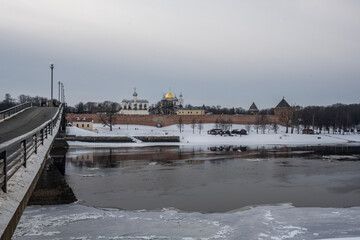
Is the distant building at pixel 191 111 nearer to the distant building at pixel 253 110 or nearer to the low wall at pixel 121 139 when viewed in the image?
the distant building at pixel 253 110

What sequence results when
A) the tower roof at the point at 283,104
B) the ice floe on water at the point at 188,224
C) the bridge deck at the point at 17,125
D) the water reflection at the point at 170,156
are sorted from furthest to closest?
the tower roof at the point at 283,104
the water reflection at the point at 170,156
the bridge deck at the point at 17,125
the ice floe on water at the point at 188,224

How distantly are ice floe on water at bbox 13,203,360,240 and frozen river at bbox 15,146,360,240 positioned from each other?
2cm

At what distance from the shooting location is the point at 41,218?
11406 mm

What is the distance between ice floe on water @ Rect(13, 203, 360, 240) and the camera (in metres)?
9.81

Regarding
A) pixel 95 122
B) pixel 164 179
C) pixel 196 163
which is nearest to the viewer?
pixel 164 179

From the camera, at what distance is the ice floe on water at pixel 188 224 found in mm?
9812

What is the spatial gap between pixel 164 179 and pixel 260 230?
31.0 ft

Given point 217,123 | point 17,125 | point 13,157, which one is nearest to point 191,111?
point 217,123

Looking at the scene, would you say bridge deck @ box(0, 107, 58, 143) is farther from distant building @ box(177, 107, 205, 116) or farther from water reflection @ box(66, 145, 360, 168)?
distant building @ box(177, 107, 205, 116)

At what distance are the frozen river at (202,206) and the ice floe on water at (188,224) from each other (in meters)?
0.02

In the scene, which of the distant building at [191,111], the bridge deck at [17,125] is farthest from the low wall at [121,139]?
the distant building at [191,111]

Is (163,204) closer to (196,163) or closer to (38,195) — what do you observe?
(38,195)

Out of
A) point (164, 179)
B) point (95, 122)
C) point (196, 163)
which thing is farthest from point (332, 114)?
point (164, 179)

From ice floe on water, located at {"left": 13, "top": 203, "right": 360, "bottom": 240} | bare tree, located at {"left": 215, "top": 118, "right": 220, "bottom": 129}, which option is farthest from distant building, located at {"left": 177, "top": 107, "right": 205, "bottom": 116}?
ice floe on water, located at {"left": 13, "top": 203, "right": 360, "bottom": 240}
